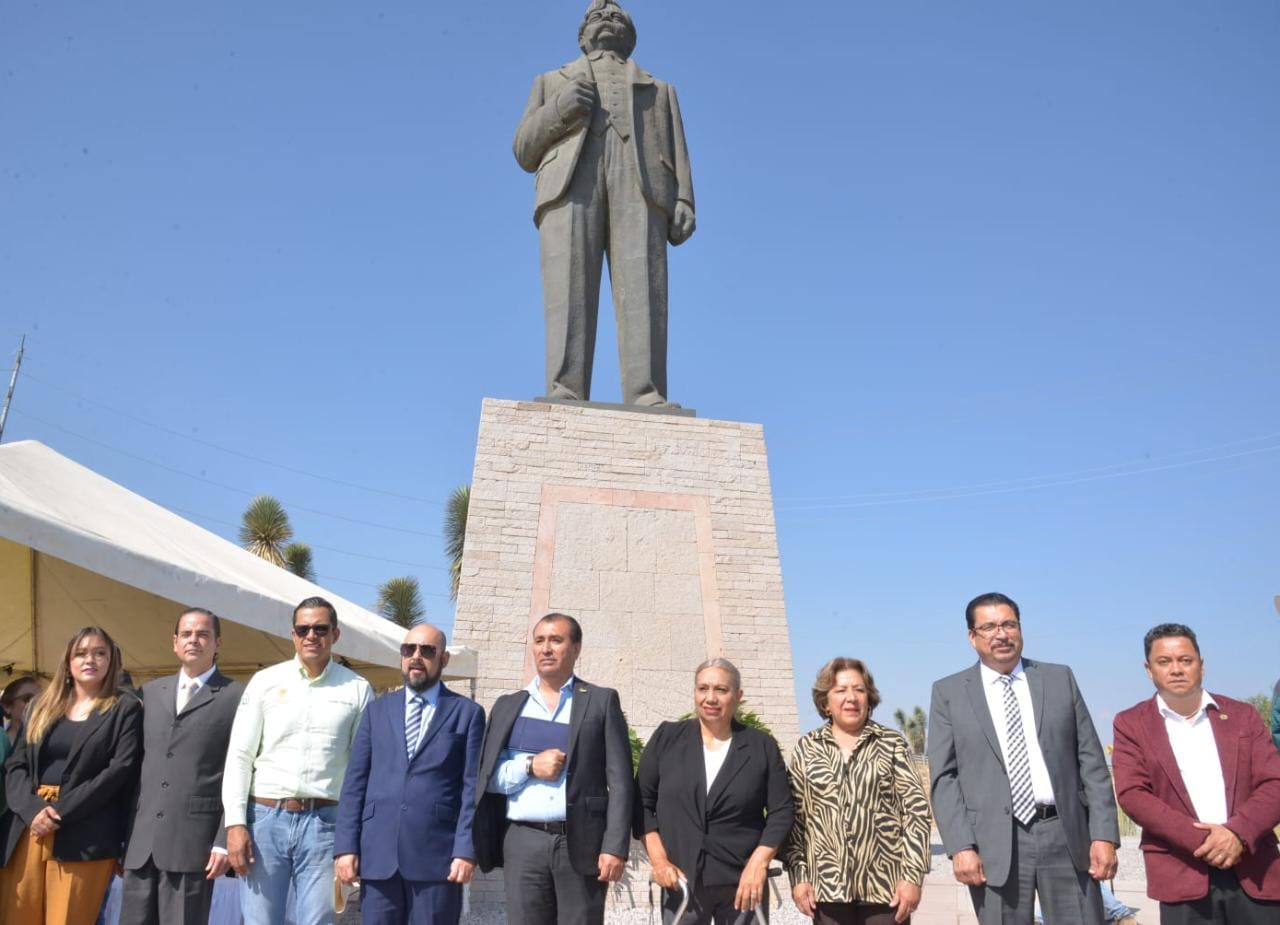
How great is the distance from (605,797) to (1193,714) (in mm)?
2079

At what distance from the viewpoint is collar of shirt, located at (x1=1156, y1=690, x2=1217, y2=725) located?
3492mm

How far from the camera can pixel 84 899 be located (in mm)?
3609

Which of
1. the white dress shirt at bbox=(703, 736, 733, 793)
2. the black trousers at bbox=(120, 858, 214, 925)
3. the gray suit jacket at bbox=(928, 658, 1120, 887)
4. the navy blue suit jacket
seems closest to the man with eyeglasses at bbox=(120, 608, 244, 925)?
the black trousers at bbox=(120, 858, 214, 925)

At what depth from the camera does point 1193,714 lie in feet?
11.5

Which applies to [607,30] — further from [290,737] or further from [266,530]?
[266,530]

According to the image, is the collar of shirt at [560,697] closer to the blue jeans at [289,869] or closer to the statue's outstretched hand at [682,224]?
the blue jeans at [289,869]

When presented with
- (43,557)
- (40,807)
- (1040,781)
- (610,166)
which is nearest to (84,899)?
(40,807)

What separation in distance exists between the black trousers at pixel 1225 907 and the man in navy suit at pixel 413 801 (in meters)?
2.39

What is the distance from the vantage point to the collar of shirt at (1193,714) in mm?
3492

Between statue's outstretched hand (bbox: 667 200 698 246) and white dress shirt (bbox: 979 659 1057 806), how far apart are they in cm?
593

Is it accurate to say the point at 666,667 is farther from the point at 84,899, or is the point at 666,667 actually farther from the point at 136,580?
the point at 84,899

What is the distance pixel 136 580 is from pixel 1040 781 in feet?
15.5

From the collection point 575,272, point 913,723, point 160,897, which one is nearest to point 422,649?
point 160,897

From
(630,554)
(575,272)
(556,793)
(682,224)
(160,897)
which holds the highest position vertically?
(682,224)
